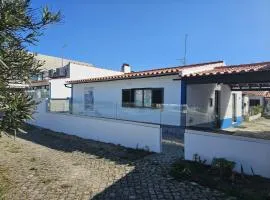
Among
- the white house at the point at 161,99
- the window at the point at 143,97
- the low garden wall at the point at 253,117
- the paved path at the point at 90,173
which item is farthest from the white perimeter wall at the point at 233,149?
the low garden wall at the point at 253,117

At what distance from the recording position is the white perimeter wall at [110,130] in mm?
10836

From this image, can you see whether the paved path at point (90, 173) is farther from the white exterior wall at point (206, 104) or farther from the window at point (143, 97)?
the window at point (143, 97)

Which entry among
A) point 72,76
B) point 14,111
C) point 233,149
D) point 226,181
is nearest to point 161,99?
point 233,149

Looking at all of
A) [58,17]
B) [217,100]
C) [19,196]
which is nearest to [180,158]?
[19,196]

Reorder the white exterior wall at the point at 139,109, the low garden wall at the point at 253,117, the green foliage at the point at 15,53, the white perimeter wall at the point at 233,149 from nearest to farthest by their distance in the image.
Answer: the green foliage at the point at 15,53
the white perimeter wall at the point at 233,149
the white exterior wall at the point at 139,109
the low garden wall at the point at 253,117

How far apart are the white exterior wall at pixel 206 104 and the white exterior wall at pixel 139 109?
0.66 m

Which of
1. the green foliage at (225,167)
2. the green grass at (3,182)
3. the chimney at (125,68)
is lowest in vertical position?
the green grass at (3,182)

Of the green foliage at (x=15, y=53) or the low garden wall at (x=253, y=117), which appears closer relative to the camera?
the green foliage at (x=15, y=53)

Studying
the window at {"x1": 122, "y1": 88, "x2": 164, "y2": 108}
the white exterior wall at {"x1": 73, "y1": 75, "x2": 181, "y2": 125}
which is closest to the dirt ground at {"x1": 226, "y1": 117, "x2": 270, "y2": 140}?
the white exterior wall at {"x1": 73, "y1": 75, "x2": 181, "y2": 125}

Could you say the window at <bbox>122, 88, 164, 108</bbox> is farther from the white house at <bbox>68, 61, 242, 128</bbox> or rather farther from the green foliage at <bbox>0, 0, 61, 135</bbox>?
the green foliage at <bbox>0, 0, 61, 135</bbox>

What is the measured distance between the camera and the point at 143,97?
15109 mm

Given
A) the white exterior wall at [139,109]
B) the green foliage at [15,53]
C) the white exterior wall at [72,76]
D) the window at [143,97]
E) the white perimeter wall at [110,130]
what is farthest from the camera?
the white exterior wall at [72,76]

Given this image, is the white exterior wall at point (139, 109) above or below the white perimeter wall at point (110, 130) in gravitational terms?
above

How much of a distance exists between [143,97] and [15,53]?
898 centimetres
